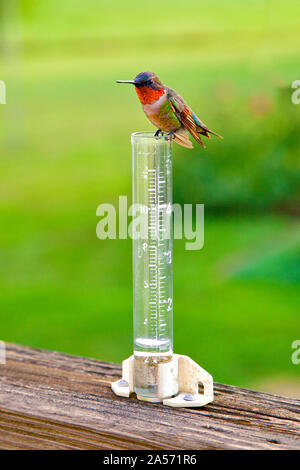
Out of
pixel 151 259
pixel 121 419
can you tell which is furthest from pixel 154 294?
pixel 121 419

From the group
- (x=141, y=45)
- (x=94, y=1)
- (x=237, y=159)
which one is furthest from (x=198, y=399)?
(x=94, y=1)

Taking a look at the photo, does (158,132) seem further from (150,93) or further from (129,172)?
(129,172)

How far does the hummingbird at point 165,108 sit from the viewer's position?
3.44 ft

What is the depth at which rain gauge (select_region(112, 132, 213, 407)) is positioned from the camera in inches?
40.5

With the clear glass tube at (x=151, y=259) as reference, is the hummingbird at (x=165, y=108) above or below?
above

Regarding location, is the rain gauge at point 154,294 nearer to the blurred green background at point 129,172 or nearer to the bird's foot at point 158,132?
the bird's foot at point 158,132

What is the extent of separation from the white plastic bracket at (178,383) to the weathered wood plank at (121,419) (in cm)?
1

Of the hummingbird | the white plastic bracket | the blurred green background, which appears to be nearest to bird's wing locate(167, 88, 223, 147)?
the hummingbird

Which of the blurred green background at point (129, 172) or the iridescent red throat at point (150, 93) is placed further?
the blurred green background at point (129, 172)

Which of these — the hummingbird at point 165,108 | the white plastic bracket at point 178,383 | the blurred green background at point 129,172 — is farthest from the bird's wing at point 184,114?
the blurred green background at point 129,172

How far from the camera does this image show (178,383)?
3.51 feet

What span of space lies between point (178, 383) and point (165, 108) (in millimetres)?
439

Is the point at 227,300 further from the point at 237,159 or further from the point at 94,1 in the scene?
the point at 94,1
